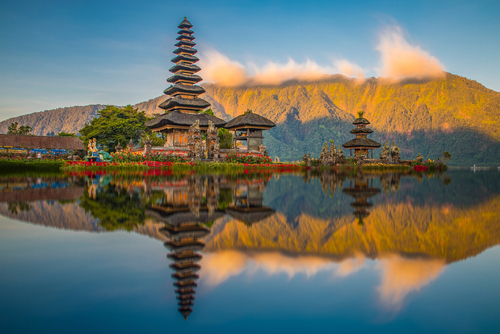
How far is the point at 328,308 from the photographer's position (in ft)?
8.21

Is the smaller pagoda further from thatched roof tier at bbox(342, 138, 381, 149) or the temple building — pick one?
the temple building

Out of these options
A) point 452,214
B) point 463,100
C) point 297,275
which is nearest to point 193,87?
point 452,214

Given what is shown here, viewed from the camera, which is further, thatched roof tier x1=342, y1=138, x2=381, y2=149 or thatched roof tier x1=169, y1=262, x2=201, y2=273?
thatched roof tier x1=342, y1=138, x2=381, y2=149

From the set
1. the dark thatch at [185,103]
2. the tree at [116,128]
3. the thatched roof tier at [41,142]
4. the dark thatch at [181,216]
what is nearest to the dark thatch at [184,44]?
the dark thatch at [185,103]

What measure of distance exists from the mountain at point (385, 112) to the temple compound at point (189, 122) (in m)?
80.9

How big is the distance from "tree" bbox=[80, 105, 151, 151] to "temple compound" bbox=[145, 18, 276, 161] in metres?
6.11

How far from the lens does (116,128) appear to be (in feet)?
139

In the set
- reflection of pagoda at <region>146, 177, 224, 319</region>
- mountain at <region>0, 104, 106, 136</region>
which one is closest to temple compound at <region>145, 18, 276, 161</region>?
reflection of pagoda at <region>146, 177, 224, 319</region>

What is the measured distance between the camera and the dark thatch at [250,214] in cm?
593

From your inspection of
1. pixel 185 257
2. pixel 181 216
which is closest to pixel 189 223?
pixel 181 216

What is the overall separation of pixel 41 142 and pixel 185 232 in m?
43.3

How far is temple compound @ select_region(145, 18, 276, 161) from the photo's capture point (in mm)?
30469

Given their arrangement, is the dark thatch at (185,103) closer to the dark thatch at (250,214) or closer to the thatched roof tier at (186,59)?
the thatched roof tier at (186,59)

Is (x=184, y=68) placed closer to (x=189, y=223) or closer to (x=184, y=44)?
(x=184, y=44)
